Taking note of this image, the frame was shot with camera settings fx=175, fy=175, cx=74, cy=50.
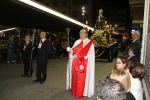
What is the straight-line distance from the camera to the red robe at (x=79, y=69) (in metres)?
4.89


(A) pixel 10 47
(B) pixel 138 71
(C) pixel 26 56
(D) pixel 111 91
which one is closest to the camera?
(D) pixel 111 91

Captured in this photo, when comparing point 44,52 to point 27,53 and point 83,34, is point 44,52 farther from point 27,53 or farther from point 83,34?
point 83,34

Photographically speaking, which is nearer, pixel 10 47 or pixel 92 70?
pixel 92 70

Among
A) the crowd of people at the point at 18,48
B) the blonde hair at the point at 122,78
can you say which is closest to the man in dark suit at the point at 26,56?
the crowd of people at the point at 18,48

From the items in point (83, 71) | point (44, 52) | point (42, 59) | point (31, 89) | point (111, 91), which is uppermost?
point (44, 52)

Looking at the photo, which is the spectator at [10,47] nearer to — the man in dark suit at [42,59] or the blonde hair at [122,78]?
the man in dark suit at [42,59]

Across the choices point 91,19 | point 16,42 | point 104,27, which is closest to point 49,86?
point 16,42

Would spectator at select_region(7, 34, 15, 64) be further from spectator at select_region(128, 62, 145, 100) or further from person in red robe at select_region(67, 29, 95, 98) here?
spectator at select_region(128, 62, 145, 100)

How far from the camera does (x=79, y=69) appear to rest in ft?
16.1

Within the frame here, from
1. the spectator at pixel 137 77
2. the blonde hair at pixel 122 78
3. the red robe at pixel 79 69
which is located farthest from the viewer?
the red robe at pixel 79 69

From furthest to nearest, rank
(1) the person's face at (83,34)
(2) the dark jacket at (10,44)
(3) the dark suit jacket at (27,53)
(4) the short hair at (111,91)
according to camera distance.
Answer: (2) the dark jacket at (10,44) < (3) the dark suit jacket at (27,53) < (1) the person's face at (83,34) < (4) the short hair at (111,91)

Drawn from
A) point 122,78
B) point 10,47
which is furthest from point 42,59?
point 10,47

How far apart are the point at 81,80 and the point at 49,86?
161 centimetres

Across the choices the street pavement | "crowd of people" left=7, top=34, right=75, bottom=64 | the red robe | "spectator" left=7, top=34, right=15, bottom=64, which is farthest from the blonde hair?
"spectator" left=7, top=34, right=15, bottom=64
